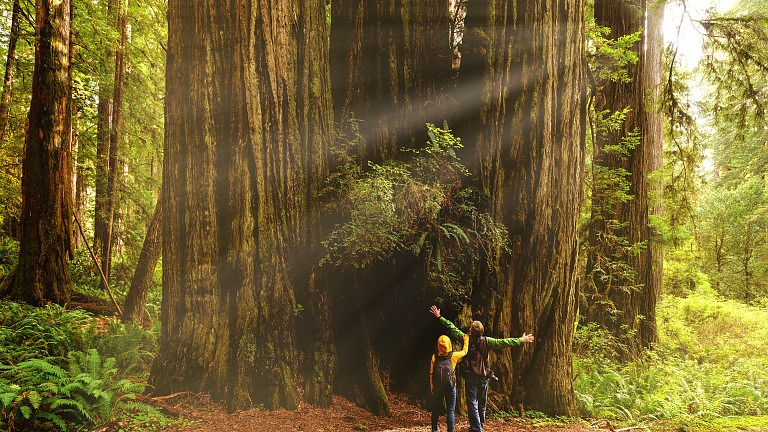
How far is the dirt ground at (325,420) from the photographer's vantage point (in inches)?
173

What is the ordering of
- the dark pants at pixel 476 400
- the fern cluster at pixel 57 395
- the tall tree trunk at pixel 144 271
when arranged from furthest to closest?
1. the tall tree trunk at pixel 144 271
2. the dark pants at pixel 476 400
3. the fern cluster at pixel 57 395

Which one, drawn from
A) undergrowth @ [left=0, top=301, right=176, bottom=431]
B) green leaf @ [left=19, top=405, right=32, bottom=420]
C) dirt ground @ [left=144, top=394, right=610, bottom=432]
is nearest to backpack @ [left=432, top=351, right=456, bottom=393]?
dirt ground @ [left=144, top=394, right=610, bottom=432]

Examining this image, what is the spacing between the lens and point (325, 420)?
4863 millimetres

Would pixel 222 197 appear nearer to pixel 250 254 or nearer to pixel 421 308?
pixel 250 254

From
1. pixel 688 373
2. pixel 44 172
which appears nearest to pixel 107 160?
pixel 44 172

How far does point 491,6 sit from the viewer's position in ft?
20.2

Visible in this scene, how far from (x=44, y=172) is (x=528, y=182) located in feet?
26.1

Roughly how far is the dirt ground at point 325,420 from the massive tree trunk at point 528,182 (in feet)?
2.08

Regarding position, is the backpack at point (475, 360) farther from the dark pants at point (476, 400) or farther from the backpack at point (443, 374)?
the backpack at point (443, 374)

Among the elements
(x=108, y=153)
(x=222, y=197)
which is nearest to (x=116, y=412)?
(x=222, y=197)

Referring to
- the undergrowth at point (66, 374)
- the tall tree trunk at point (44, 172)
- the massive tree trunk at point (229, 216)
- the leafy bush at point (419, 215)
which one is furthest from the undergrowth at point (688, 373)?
the tall tree trunk at point (44, 172)

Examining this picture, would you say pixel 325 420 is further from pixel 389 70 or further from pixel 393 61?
pixel 393 61

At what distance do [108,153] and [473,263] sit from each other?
32.4 ft

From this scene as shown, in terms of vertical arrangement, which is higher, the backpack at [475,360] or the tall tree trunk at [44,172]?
the tall tree trunk at [44,172]
